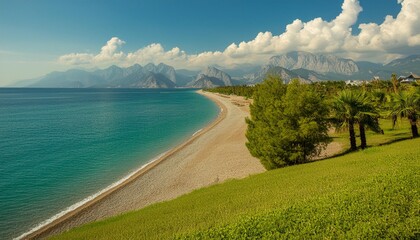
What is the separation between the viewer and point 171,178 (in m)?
32.9

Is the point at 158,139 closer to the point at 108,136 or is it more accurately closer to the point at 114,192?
the point at 108,136

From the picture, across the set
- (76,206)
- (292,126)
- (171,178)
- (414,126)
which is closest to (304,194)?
(292,126)

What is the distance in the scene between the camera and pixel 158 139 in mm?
58375

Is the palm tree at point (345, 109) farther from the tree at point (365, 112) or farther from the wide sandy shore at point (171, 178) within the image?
the wide sandy shore at point (171, 178)

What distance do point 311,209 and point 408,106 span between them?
70.4ft

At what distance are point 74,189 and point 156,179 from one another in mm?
8877

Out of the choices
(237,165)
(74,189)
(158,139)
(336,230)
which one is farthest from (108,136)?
(336,230)

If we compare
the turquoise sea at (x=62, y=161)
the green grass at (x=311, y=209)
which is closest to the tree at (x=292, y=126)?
the green grass at (x=311, y=209)

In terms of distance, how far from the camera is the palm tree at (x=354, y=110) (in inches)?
1008

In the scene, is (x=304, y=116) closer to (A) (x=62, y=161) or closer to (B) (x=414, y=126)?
(B) (x=414, y=126)

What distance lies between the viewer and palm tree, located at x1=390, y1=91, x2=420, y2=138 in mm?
25812

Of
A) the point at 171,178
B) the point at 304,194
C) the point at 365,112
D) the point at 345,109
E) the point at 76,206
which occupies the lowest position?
the point at 171,178

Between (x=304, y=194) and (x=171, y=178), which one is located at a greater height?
(x=304, y=194)

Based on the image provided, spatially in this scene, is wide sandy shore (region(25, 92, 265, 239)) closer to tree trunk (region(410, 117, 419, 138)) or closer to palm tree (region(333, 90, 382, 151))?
palm tree (region(333, 90, 382, 151))
